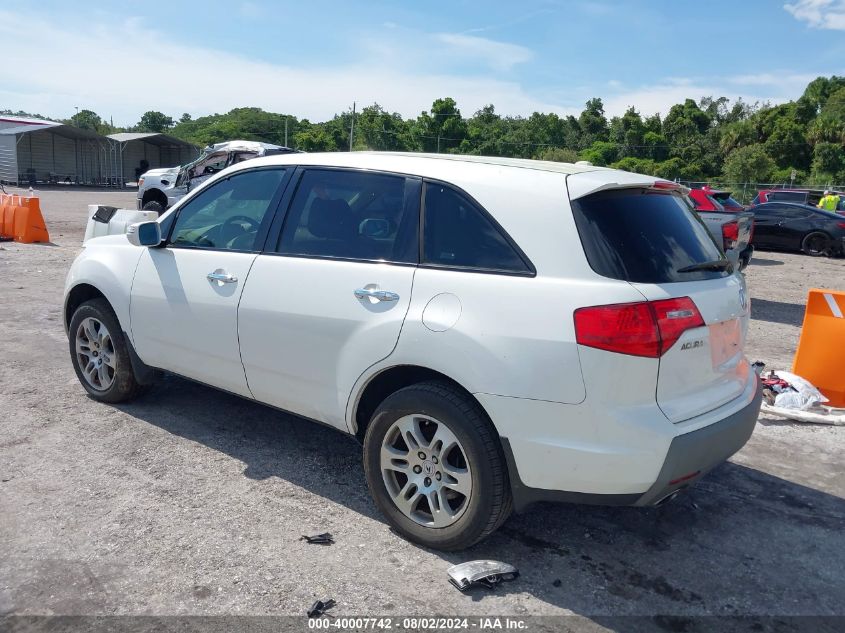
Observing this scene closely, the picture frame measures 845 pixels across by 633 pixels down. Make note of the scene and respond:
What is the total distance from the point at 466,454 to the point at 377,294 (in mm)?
885

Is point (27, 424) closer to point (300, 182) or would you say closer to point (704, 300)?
point (300, 182)

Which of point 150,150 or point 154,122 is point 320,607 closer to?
point 150,150

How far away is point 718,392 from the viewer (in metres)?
3.25

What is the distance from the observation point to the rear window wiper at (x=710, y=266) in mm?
3230

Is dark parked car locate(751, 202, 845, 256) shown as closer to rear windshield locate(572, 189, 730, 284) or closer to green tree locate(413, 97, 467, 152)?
rear windshield locate(572, 189, 730, 284)

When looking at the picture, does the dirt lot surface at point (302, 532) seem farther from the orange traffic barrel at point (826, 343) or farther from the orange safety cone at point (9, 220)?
the orange safety cone at point (9, 220)

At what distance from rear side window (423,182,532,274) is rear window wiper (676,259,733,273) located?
30.0 inches

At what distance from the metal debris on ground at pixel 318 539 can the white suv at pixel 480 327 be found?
0.30 m

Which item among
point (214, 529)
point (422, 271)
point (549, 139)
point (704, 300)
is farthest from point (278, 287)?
point (549, 139)

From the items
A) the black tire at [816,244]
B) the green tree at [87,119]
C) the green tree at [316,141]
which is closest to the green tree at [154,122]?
the green tree at [87,119]

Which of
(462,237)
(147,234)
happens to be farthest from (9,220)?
(462,237)

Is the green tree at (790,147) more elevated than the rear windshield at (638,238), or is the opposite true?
the green tree at (790,147)

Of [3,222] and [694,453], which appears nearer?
[694,453]

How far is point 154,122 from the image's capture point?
117562mm
